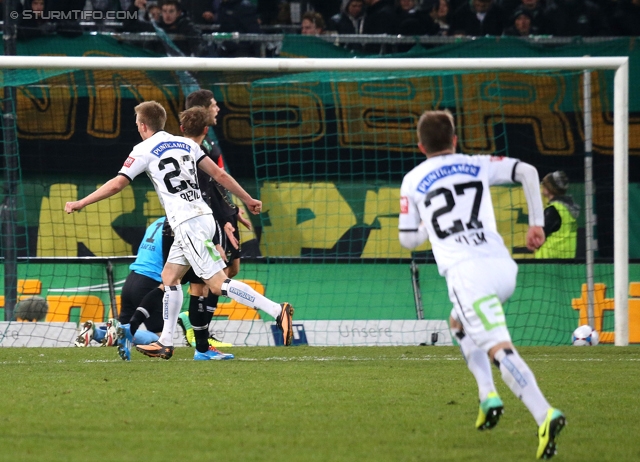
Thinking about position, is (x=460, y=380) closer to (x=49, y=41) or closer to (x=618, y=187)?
(x=618, y=187)

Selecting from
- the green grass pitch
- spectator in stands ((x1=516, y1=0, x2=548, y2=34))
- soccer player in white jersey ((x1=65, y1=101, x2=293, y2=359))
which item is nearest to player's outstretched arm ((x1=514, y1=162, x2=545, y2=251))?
the green grass pitch

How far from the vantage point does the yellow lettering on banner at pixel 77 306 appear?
37.2 ft

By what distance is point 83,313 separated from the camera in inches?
449

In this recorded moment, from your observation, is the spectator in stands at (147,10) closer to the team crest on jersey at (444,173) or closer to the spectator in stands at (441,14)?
the spectator in stands at (441,14)

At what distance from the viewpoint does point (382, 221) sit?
13.0m

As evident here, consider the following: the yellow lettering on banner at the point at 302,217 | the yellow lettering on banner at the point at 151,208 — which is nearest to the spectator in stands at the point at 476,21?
the yellow lettering on banner at the point at 302,217

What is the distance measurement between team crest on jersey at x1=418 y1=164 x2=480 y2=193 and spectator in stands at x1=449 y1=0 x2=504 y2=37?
11.0 metres

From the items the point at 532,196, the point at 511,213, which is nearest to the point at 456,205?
the point at 532,196

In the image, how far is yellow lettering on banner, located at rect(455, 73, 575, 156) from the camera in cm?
1348

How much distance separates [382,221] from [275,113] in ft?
6.76

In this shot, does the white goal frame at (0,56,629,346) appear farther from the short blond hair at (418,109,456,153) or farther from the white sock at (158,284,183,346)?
the short blond hair at (418,109,456,153)

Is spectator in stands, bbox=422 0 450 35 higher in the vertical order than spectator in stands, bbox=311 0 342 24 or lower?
lower

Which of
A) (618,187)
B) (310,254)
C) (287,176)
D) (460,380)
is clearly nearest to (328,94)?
(287,176)

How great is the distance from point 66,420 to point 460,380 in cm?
296
